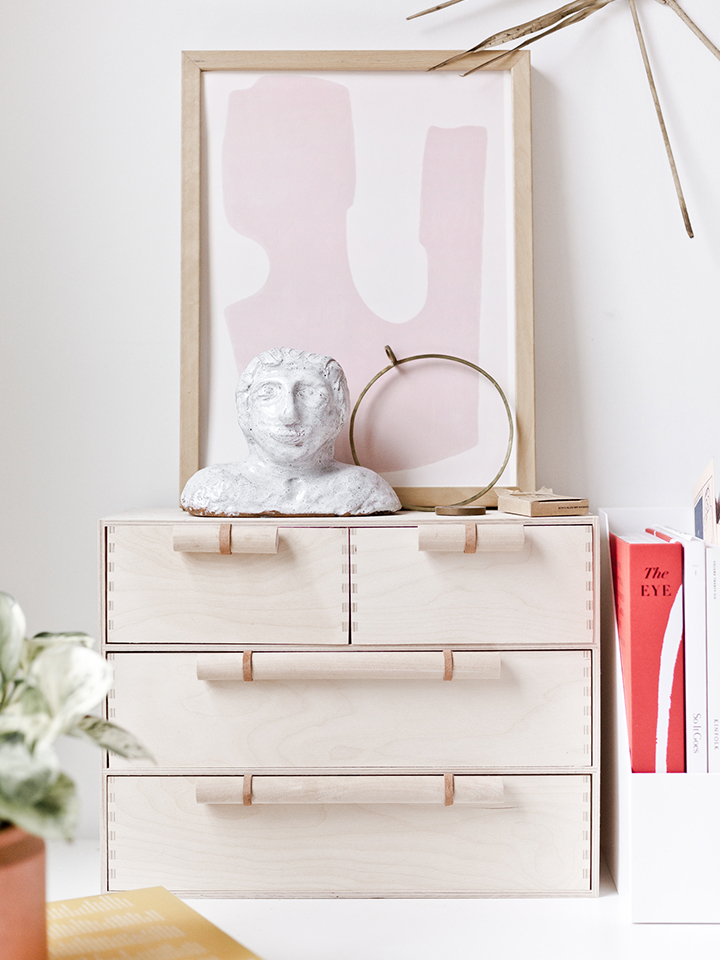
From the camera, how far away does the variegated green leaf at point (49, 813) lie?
0.41 metres

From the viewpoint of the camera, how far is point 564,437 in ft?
4.02

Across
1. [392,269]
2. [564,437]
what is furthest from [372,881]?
[392,269]

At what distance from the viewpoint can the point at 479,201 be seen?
3.91ft

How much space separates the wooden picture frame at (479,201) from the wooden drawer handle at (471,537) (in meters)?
0.21

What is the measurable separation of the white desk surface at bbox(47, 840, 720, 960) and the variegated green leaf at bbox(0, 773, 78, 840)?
1.69 feet

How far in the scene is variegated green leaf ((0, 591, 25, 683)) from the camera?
1.60ft

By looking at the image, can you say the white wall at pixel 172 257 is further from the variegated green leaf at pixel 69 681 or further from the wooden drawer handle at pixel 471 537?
the variegated green leaf at pixel 69 681

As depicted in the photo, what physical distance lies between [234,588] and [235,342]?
384 mm

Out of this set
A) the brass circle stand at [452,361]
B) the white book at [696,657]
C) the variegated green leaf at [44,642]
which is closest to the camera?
the variegated green leaf at [44,642]

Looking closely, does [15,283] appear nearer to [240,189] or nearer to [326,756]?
[240,189]

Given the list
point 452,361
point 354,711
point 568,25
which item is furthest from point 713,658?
point 568,25

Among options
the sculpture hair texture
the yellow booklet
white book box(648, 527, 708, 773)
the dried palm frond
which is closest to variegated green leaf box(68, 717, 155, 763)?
the yellow booklet

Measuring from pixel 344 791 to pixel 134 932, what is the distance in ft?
1.14

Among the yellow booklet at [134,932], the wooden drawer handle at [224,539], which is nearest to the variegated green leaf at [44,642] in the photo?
the yellow booklet at [134,932]
